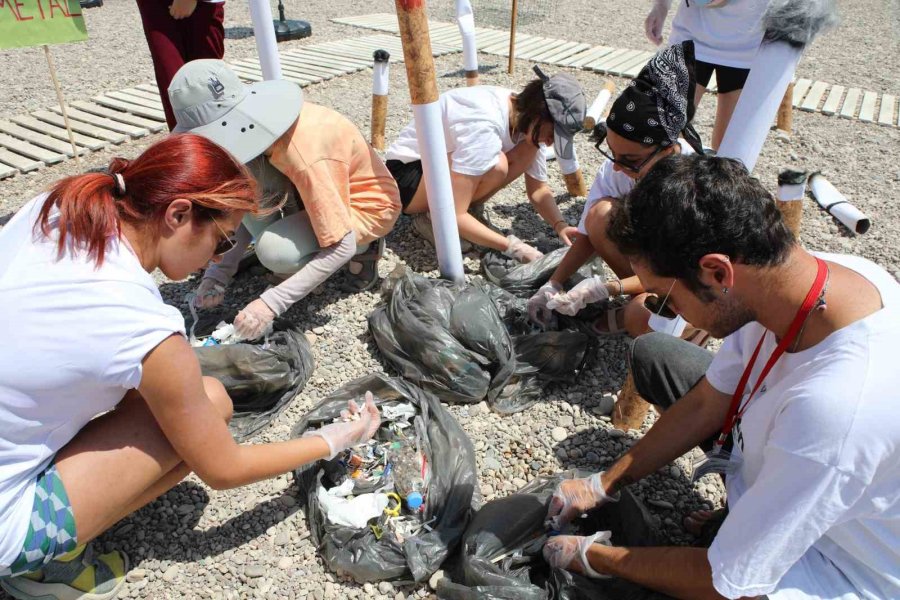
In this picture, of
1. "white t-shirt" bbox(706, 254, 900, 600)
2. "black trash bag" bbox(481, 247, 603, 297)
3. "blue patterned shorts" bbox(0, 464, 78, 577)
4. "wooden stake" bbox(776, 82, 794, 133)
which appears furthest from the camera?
"wooden stake" bbox(776, 82, 794, 133)

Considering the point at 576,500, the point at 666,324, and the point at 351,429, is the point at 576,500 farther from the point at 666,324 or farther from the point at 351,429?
the point at 666,324

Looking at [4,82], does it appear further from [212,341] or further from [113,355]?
[113,355]

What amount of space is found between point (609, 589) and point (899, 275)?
2648 mm

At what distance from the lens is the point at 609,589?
161cm

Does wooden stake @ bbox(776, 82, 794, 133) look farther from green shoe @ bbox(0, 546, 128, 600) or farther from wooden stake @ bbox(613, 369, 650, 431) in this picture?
green shoe @ bbox(0, 546, 128, 600)

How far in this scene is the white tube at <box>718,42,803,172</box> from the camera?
2014 millimetres

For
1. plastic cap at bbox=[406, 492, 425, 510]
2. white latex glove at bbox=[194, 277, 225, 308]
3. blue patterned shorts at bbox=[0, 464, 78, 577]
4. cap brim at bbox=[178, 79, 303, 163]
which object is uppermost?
cap brim at bbox=[178, 79, 303, 163]

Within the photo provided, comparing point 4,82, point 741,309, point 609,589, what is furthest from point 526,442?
point 4,82

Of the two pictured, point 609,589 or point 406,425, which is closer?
point 609,589

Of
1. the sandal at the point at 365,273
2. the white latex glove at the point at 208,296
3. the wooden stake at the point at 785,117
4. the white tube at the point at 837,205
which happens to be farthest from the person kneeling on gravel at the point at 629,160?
the wooden stake at the point at 785,117

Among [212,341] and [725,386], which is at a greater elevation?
[725,386]

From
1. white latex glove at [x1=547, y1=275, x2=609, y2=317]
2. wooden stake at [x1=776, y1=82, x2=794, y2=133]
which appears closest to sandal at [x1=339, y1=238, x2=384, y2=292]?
white latex glove at [x1=547, y1=275, x2=609, y2=317]

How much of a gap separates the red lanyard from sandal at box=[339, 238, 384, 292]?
1.83 metres

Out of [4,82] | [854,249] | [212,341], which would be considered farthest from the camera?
[4,82]
